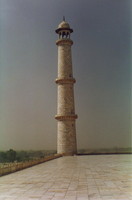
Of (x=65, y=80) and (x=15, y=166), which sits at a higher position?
(x=65, y=80)

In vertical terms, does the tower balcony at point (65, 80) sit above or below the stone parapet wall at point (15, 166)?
above

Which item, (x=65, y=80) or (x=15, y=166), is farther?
(x=65, y=80)

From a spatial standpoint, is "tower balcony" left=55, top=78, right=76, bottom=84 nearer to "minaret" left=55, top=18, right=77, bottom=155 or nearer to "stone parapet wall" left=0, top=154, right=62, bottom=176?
"minaret" left=55, top=18, right=77, bottom=155

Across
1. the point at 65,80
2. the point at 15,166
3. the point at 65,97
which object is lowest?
the point at 15,166

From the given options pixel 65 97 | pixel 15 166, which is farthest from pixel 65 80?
pixel 15 166

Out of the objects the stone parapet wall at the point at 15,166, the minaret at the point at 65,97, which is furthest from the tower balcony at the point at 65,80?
the stone parapet wall at the point at 15,166

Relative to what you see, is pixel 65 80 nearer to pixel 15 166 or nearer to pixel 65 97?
pixel 65 97

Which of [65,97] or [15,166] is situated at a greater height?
[65,97]

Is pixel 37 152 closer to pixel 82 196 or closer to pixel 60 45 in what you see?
pixel 60 45

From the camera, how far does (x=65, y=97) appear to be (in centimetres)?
2719

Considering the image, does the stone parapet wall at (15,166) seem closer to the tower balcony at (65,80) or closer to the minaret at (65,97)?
the minaret at (65,97)

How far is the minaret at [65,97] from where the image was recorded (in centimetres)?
2644

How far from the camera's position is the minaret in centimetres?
2644

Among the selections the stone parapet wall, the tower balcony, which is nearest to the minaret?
the tower balcony
